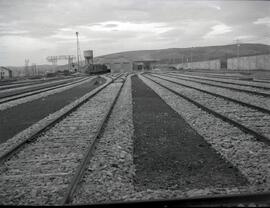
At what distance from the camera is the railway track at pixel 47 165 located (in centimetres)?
513

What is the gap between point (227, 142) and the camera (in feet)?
26.0

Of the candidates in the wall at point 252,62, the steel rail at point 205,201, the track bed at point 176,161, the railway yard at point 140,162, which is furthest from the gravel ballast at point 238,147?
the wall at point 252,62

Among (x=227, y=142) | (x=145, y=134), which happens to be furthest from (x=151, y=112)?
(x=227, y=142)

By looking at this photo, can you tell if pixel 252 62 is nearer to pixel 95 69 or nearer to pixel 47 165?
pixel 95 69

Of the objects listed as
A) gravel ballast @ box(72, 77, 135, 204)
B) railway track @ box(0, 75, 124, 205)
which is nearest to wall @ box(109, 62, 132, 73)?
railway track @ box(0, 75, 124, 205)

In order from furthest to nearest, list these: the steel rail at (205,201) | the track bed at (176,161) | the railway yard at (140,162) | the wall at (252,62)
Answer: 1. the wall at (252,62)
2. the track bed at (176,161)
3. the railway yard at (140,162)
4. the steel rail at (205,201)

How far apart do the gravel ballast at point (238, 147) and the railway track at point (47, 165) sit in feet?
9.35

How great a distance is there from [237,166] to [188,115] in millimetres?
6381

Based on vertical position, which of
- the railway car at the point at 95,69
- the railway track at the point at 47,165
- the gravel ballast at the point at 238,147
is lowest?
the railway track at the point at 47,165

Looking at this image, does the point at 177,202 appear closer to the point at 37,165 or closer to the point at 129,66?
the point at 37,165

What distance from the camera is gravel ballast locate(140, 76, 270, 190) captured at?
564 cm

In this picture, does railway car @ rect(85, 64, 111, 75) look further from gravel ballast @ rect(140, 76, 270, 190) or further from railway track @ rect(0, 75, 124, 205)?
railway track @ rect(0, 75, 124, 205)

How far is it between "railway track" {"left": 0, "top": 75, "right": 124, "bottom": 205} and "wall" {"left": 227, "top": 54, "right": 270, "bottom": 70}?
58217 millimetres

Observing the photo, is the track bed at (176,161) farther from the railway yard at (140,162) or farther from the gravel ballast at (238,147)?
the gravel ballast at (238,147)
